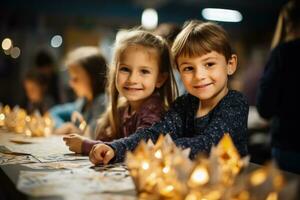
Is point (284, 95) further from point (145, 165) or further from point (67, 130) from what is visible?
point (145, 165)

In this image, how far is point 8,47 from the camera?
363 inches

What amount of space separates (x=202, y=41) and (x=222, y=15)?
772 cm

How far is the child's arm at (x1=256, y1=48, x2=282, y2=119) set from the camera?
285cm

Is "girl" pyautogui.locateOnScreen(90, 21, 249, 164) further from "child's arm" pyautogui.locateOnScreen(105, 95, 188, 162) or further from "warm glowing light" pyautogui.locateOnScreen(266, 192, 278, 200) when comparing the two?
"warm glowing light" pyautogui.locateOnScreen(266, 192, 278, 200)

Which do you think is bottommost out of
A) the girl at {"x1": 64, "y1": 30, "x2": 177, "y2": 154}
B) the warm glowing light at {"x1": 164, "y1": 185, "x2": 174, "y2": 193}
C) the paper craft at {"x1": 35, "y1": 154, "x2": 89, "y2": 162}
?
the paper craft at {"x1": 35, "y1": 154, "x2": 89, "y2": 162}

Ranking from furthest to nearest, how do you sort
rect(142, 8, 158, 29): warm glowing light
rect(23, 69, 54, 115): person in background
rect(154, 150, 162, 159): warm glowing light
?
rect(142, 8, 158, 29): warm glowing light, rect(23, 69, 54, 115): person in background, rect(154, 150, 162, 159): warm glowing light

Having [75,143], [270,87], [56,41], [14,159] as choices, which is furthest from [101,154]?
[56,41]

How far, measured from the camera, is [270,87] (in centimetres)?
286

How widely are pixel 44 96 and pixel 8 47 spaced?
4.59 m

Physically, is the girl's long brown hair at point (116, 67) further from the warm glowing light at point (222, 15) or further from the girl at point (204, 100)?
the warm glowing light at point (222, 15)

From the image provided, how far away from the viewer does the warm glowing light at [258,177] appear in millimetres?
1162

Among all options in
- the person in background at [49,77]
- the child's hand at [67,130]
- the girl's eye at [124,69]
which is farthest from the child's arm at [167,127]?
the person in background at [49,77]

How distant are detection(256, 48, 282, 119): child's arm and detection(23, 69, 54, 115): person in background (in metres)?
2.76

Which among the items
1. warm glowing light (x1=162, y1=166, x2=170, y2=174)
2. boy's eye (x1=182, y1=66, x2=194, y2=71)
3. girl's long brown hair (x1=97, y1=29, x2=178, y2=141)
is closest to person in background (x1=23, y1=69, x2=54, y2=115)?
girl's long brown hair (x1=97, y1=29, x2=178, y2=141)
